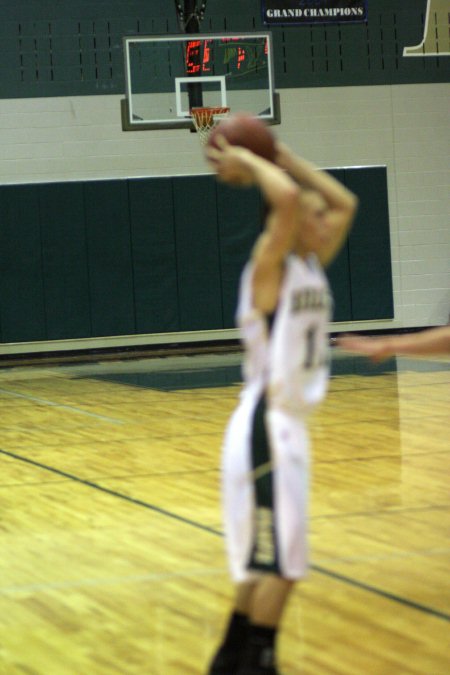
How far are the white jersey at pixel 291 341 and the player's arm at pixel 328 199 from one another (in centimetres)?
15

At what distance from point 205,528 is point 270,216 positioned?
3161 millimetres

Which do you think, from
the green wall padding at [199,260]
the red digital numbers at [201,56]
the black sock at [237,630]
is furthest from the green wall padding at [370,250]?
the black sock at [237,630]

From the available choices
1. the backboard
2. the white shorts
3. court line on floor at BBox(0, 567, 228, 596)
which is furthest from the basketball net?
the white shorts

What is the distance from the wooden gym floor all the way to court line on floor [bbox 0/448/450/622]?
0.01 m

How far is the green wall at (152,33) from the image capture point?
1883cm

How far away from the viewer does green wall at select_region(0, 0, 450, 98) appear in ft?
61.8

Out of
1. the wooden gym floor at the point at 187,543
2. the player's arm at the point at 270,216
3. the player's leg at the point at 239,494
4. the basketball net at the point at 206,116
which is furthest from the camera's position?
the basketball net at the point at 206,116

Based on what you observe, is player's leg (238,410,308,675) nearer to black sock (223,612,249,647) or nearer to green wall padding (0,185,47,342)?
black sock (223,612,249,647)

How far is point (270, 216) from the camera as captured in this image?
3248mm

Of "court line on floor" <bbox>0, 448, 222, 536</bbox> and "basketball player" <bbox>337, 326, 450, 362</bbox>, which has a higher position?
"basketball player" <bbox>337, 326, 450, 362</bbox>

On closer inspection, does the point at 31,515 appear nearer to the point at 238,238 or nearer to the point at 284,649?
the point at 284,649

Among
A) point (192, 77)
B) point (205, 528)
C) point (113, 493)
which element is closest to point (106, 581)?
point (205, 528)

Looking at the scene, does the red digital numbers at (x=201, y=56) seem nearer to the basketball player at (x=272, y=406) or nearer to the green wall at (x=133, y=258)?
the green wall at (x=133, y=258)

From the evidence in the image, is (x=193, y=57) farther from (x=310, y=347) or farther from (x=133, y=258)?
(x=310, y=347)
